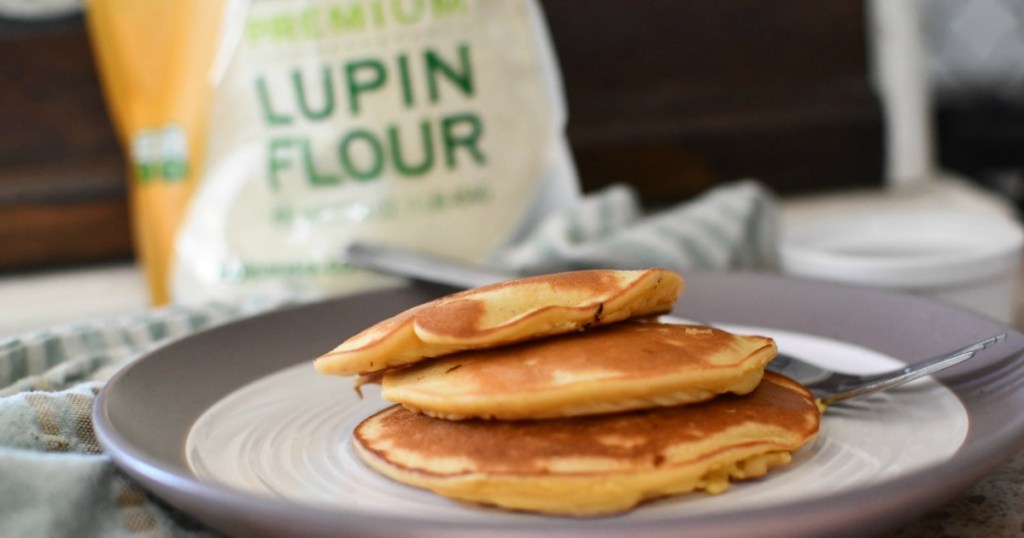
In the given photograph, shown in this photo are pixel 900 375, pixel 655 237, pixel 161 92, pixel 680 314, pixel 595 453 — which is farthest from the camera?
pixel 161 92

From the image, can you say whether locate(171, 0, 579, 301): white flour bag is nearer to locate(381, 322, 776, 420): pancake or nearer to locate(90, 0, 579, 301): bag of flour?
locate(90, 0, 579, 301): bag of flour

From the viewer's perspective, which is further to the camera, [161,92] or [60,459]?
[161,92]

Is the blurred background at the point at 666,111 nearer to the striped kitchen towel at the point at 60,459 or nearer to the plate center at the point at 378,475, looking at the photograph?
the striped kitchen towel at the point at 60,459

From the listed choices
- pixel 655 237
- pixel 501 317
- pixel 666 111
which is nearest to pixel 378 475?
pixel 501 317

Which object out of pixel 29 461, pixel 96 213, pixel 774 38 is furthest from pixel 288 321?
pixel 774 38

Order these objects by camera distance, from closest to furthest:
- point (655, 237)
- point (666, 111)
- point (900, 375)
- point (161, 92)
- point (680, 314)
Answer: point (900, 375)
point (680, 314)
point (655, 237)
point (161, 92)
point (666, 111)

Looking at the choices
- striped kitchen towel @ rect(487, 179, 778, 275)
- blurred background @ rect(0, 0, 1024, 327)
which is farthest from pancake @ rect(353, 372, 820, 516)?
blurred background @ rect(0, 0, 1024, 327)

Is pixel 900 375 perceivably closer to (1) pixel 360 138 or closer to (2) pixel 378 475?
(2) pixel 378 475
